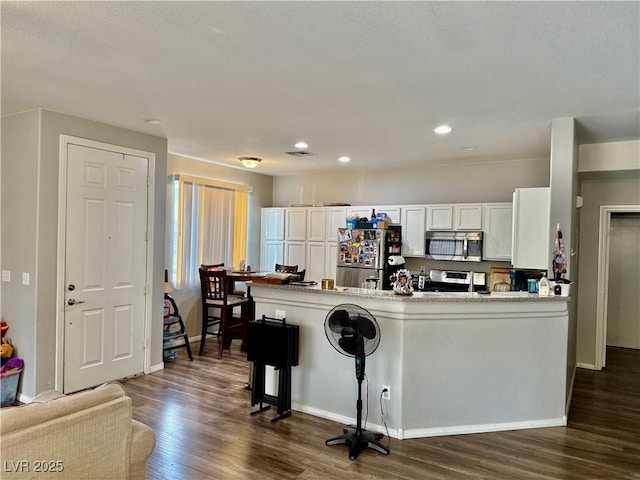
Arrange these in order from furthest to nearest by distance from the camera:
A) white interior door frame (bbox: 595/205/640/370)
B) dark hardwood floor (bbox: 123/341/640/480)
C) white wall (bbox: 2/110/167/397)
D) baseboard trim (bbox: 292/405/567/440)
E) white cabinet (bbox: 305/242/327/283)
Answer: white cabinet (bbox: 305/242/327/283), white interior door frame (bbox: 595/205/640/370), white wall (bbox: 2/110/167/397), baseboard trim (bbox: 292/405/567/440), dark hardwood floor (bbox: 123/341/640/480)

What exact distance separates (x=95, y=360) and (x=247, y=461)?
7.27 feet

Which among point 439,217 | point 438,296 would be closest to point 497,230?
point 439,217

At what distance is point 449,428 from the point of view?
3.51 m

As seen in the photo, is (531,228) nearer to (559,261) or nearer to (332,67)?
(559,261)

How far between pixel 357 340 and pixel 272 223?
4.54m

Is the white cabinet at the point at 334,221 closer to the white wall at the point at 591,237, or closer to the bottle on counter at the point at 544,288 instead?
the white wall at the point at 591,237

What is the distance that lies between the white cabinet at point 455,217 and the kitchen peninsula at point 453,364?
2123 millimetres

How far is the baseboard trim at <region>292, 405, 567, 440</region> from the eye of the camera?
135 inches

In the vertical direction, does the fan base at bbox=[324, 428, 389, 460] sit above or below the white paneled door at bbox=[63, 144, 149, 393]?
below

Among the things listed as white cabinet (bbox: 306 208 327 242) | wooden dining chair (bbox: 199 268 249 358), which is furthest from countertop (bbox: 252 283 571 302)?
white cabinet (bbox: 306 208 327 242)

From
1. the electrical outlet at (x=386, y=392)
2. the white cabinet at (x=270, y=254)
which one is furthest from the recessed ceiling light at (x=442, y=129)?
the white cabinet at (x=270, y=254)

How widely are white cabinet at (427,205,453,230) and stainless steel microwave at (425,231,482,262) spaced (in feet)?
0.27

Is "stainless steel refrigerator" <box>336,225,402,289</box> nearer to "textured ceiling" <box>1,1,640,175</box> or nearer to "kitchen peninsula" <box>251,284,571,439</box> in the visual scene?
"textured ceiling" <box>1,1,640,175</box>

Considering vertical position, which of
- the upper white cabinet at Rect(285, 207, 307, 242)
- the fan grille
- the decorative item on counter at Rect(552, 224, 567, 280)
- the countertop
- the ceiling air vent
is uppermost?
the ceiling air vent
